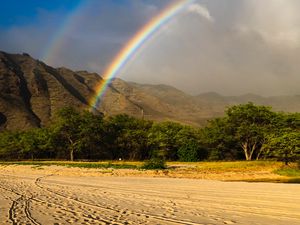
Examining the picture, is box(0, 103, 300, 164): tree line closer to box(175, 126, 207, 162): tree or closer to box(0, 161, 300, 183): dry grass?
box(175, 126, 207, 162): tree

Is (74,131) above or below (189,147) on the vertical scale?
above

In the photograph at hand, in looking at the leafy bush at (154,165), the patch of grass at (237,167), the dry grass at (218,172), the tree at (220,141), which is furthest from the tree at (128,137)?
the leafy bush at (154,165)

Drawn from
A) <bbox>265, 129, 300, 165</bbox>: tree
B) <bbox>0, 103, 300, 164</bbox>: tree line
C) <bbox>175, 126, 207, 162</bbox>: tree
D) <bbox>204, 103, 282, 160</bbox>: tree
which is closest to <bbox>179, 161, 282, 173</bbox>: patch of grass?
<bbox>265, 129, 300, 165</bbox>: tree

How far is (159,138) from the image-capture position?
87438 mm

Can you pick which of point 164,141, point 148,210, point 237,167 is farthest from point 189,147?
point 148,210

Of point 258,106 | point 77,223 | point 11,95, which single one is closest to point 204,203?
point 77,223

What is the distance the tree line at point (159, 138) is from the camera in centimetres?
8562

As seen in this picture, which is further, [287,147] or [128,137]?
[128,137]

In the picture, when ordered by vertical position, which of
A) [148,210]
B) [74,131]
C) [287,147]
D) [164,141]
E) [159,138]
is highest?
[74,131]

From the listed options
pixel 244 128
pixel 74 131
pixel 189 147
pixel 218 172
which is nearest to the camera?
pixel 218 172

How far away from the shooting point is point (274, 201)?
19.0m

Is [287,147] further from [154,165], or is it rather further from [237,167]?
[154,165]

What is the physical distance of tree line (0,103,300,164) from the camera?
85625 millimetres

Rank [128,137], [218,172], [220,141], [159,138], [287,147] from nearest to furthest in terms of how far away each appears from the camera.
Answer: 1. [218,172]
2. [287,147]
3. [159,138]
4. [220,141]
5. [128,137]
